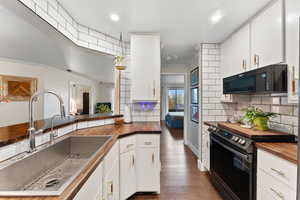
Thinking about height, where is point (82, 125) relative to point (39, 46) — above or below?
below

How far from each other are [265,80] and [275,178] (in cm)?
87

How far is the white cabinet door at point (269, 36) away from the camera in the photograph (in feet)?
5.11

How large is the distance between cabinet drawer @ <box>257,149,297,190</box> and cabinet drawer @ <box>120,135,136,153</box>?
136 centimetres

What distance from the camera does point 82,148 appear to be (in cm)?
169

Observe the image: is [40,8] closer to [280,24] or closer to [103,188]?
[103,188]

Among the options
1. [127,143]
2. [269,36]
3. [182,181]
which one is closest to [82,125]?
[127,143]

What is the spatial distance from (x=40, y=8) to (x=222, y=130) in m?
2.45

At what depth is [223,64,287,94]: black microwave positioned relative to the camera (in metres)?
1.46

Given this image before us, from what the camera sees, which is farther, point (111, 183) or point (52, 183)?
point (111, 183)

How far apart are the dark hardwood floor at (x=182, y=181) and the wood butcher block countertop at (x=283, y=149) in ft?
3.75

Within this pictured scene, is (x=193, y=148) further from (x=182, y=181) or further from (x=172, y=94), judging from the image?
(x=172, y=94)

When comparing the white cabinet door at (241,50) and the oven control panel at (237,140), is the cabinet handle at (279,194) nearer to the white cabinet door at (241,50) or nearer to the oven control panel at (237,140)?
the oven control panel at (237,140)

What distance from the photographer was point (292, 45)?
1.42m

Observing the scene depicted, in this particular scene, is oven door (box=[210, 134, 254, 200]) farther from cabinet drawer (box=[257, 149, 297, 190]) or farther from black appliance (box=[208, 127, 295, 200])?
cabinet drawer (box=[257, 149, 297, 190])
